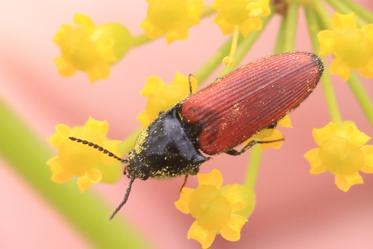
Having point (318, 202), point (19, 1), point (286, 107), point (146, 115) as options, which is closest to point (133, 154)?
point (146, 115)

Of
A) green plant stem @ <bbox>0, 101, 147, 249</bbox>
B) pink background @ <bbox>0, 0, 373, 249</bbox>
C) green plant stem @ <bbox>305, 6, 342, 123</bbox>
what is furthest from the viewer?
pink background @ <bbox>0, 0, 373, 249</bbox>

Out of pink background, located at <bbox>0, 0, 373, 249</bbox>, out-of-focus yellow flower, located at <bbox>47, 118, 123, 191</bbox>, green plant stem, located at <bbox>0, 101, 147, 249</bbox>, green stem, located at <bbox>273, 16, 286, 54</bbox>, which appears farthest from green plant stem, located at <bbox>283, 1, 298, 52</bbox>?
pink background, located at <bbox>0, 0, 373, 249</bbox>

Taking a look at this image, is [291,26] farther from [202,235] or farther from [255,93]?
[202,235]

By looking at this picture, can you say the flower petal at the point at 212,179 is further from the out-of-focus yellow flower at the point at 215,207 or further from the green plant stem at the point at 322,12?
the green plant stem at the point at 322,12

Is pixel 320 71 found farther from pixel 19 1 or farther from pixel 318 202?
pixel 19 1

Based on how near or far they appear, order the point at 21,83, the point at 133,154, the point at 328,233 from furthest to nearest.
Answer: the point at 21,83 → the point at 328,233 → the point at 133,154

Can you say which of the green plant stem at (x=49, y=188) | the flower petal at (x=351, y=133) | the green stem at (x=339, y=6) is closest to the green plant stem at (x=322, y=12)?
the green stem at (x=339, y=6)

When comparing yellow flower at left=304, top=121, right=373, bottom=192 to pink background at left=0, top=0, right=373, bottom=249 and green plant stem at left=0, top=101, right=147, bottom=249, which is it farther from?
pink background at left=0, top=0, right=373, bottom=249

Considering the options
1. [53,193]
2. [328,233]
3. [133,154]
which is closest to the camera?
[133,154]
